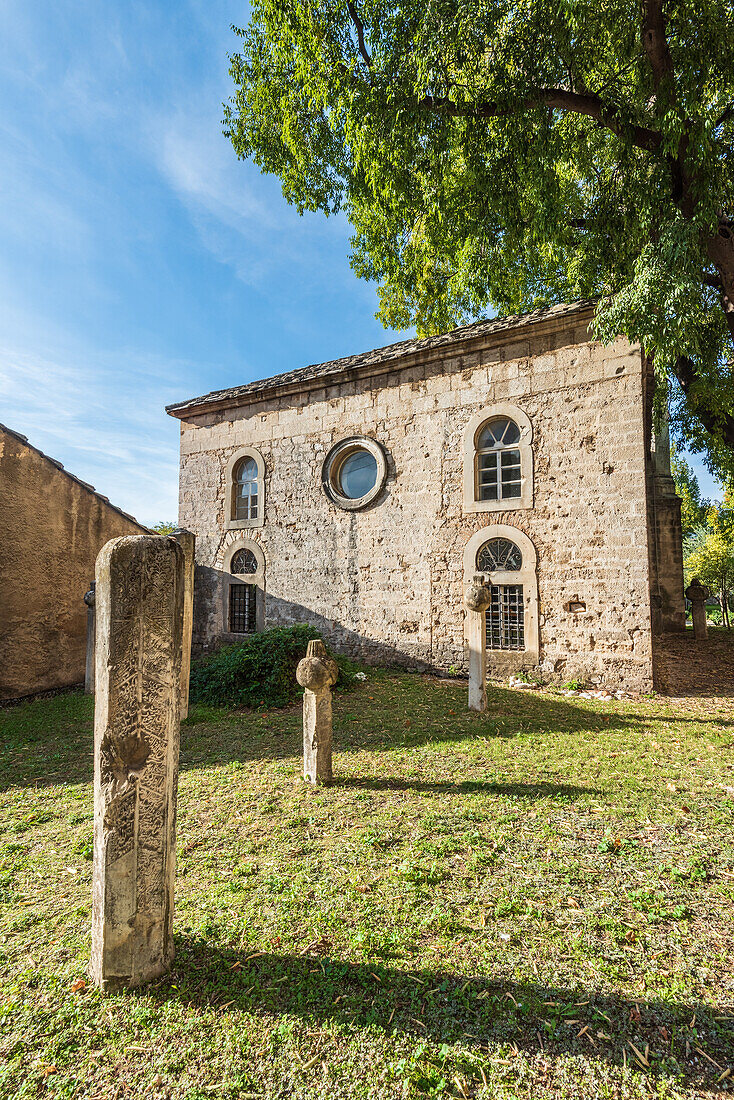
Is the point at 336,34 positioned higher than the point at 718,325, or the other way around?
the point at 336,34

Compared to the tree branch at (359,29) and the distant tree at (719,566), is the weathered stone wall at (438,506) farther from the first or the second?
the distant tree at (719,566)

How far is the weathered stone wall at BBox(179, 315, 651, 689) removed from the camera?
8664 millimetres

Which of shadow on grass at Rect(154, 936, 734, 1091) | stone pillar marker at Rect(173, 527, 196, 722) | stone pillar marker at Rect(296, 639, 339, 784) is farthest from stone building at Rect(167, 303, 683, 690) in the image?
shadow on grass at Rect(154, 936, 734, 1091)

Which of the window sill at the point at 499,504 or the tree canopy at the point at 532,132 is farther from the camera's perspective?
the window sill at the point at 499,504

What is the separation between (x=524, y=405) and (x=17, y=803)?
30.7ft

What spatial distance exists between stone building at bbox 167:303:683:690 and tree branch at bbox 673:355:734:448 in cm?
253

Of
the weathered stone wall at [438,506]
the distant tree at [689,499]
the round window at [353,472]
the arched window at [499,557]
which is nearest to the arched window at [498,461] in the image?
the weathered stone wall at [438,506]

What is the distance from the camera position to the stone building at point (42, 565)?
322 inches

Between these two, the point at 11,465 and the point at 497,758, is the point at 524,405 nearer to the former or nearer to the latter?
the point at 497,758

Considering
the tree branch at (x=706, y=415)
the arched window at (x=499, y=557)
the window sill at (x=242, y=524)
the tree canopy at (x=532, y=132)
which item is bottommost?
the arched window at (x=499, y=557)

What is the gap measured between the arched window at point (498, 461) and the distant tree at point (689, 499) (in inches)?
520

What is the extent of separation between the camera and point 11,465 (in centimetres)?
820

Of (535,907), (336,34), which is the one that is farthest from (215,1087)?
(336,34)

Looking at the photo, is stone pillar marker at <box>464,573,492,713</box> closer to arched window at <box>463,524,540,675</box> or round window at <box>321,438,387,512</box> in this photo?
arched window at <box>463,524,540,675</box>
